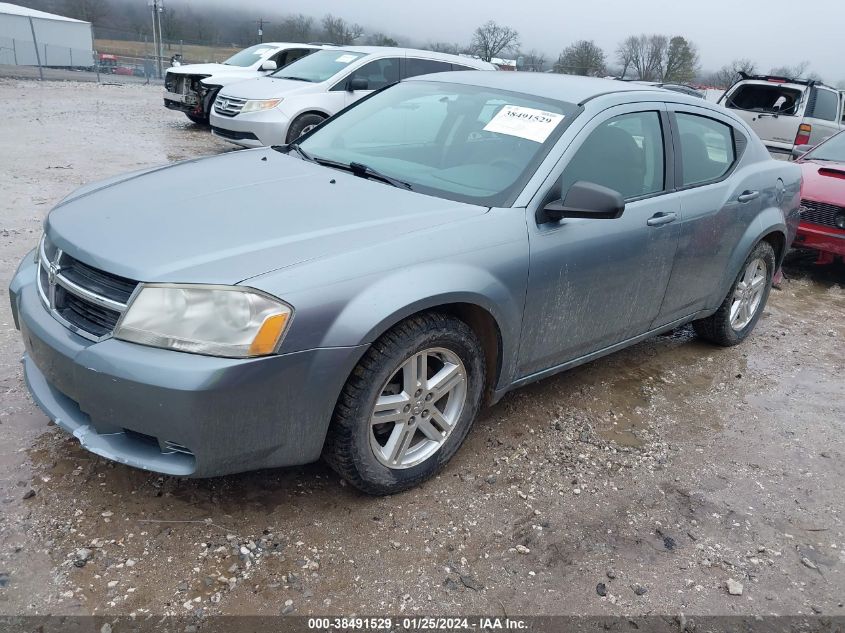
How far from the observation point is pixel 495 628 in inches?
87.5

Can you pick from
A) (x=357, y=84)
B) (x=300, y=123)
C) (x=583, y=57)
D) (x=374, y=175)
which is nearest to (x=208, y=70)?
(x=300, y=123)

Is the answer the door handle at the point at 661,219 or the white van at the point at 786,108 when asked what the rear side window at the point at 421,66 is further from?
the door handle at the point at 661,219

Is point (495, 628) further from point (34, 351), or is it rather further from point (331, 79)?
point (331, 79)

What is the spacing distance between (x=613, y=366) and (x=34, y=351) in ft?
10.6

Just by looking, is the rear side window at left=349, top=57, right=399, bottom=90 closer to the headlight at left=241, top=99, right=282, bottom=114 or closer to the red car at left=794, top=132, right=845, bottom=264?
the headlight at left=241, top=99, right=282, bottom=114

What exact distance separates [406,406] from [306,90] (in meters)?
7.55

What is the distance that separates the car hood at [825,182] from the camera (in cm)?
Answer: 625

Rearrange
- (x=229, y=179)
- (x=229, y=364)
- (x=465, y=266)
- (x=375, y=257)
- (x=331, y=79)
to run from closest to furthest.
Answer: (x=229, y=364)
(x=375, y=257)
(x=465, y=266)
(x=229, y=179)
(x=331, y=79)

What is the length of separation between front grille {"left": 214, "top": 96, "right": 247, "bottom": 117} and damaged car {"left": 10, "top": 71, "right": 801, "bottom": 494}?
5.87 m

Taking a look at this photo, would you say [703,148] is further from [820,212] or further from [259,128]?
[259,128]

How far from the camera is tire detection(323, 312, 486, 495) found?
8.11 feet

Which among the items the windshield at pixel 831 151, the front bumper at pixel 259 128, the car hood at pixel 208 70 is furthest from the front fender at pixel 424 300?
the car hood at pixel 208 70

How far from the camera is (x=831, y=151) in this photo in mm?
7293

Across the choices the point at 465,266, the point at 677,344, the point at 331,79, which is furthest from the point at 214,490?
the point at 331,79
